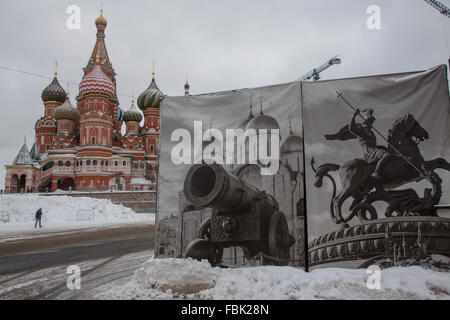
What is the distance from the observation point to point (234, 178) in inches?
207

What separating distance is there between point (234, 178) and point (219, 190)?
496 mm

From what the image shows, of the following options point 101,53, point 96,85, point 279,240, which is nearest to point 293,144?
point 279,240

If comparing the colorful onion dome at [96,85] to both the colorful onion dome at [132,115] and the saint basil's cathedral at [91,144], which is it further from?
the colorful onion dome at [132,115]

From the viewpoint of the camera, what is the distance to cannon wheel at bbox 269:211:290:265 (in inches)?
206

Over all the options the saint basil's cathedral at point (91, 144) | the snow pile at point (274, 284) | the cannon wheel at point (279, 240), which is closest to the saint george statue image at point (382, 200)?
the snow pile at point (274, 284)

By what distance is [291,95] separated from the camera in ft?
18.3

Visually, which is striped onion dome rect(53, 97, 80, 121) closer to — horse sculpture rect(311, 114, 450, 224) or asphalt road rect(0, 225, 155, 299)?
asphalt road rect(0, 225, 155, 299)

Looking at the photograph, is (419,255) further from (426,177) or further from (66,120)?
(66,120)

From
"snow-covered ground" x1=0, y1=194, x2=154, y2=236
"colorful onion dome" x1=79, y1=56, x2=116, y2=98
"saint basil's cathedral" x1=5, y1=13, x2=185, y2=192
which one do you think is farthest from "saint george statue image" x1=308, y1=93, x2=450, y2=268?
"colorful onion dome" x1=79, y1=56, x2=116, y2=98

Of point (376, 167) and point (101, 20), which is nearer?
point (376, 167)

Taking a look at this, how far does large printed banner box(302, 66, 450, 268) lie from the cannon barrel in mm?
1082

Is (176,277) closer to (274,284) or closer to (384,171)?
(274,284)

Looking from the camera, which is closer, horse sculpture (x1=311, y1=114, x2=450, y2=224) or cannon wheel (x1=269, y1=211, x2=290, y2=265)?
horse sculpture (x1=311, y1=114, x2=450, y2=224)

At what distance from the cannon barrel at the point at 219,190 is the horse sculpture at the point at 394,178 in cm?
123
